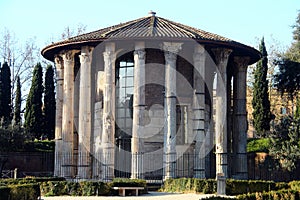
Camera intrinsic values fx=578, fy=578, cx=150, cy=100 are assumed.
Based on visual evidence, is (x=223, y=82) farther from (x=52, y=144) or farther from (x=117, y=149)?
(x=52, y=144)

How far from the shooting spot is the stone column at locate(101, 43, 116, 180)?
92.7 ft

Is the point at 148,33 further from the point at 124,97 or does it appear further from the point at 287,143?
the point at 287,143

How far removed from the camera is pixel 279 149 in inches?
1254

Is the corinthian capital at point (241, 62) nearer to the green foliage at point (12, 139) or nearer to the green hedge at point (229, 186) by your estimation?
the green hedge at point (229, 186)

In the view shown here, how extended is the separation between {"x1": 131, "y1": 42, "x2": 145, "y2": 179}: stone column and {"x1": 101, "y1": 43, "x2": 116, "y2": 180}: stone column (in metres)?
1.13

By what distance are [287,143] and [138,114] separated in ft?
28.6

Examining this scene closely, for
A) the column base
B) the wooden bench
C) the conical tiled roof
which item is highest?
the conical tiled roof

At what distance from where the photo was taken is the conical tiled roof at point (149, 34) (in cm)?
2858

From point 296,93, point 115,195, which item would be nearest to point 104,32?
point 115,195

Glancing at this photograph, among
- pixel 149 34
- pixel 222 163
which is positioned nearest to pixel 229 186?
pixel 222 163

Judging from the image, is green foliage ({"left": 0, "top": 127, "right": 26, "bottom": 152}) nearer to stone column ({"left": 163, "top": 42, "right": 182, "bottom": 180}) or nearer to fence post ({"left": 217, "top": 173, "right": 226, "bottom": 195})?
stone column ({"left": 163, "top": 42, "right": 182, "bottom": 180})

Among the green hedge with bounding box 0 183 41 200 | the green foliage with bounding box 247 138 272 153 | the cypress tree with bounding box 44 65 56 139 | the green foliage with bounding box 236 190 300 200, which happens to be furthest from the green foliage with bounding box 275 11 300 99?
the green hedge with bounding box 0 183 41 200

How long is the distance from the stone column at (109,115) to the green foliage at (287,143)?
368 inches

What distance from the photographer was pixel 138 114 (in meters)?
28.1
